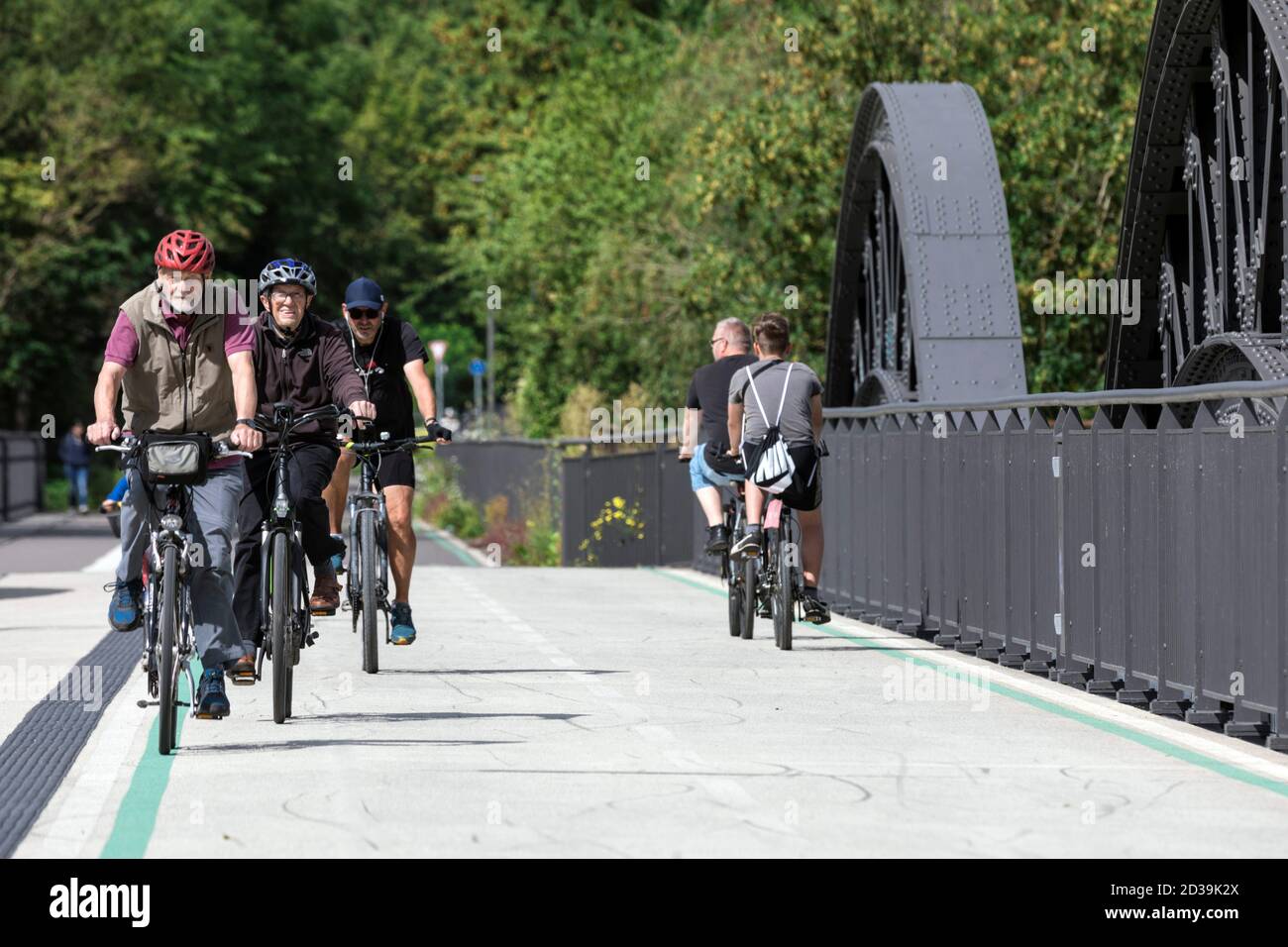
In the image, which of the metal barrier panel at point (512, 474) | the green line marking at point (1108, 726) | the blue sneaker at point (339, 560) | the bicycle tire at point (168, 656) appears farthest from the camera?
the metal barrier panel at point (512, 474)

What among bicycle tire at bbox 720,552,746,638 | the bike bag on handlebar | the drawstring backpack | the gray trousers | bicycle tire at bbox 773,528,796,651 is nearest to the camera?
the bike bag on handlebar

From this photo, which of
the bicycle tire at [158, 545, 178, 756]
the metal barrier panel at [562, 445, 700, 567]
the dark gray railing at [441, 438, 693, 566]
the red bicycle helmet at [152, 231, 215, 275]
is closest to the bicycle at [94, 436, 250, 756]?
the bicycle tire at [158, 545, 178, 756]

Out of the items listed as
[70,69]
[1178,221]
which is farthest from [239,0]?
[1178,221]

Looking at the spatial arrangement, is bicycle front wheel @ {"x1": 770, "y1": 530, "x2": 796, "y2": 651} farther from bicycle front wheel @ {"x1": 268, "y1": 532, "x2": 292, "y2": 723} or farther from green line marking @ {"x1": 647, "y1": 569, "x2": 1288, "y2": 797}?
bicycle front wheel @ {"x1": 268, "y1": 532, "x2": 292, "y2": 723}

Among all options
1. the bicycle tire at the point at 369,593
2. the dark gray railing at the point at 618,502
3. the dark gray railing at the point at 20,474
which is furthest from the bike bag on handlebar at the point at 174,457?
the dark gray railing at the point at 20,474

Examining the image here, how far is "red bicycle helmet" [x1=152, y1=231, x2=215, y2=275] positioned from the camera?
943cm

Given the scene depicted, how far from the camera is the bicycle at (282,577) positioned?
9.92 meters

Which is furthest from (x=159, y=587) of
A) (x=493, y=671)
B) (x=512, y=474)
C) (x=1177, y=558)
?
(x=512, y=474)

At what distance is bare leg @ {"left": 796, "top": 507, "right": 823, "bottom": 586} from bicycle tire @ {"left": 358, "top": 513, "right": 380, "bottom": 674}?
278cm

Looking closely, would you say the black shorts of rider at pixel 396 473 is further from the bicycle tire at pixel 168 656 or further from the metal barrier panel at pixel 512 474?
the metal barrier panel at pixel 512 474

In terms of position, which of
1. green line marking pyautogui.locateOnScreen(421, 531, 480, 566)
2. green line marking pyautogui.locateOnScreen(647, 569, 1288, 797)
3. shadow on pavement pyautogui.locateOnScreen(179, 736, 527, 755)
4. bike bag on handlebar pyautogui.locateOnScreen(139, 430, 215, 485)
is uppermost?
bike bag on handlebar pyautogui.locateOnScreen(139, 430, 215, 485)

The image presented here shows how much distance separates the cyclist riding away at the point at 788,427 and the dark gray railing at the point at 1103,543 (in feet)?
2.75

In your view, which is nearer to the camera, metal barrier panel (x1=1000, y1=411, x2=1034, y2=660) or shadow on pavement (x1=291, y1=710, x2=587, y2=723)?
shadow on pavement (x1=291, y1=710, x2=587, y2=723)
